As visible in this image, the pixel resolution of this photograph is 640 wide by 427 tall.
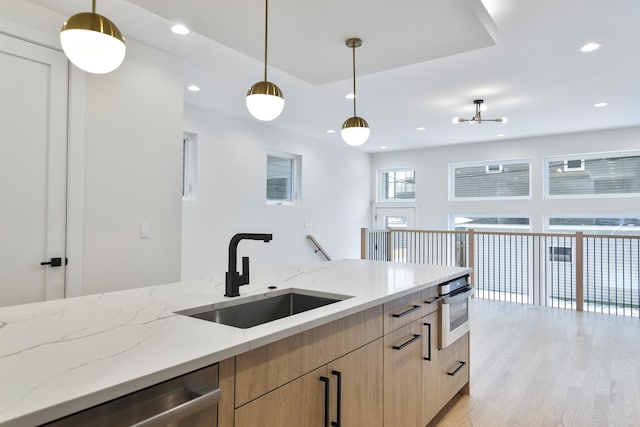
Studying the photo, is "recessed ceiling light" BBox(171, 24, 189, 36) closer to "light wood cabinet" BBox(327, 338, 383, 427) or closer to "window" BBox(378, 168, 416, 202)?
"light wood cabinet" BBox(327, 338, 383, 427)

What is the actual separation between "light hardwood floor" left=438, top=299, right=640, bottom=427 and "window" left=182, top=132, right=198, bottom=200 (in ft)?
11.7

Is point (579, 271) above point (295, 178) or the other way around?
the other way around

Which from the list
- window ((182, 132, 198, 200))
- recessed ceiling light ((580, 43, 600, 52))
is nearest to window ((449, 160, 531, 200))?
recessed ceiling light ((580, 43, 600, 52))

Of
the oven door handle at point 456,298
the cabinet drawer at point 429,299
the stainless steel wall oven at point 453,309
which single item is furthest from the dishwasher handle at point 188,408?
the oven door handle at point 456,298

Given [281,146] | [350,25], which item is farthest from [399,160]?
[350,25]

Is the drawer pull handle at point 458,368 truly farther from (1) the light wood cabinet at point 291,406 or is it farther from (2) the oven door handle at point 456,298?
(1) the light wood cabinet at point 291,406

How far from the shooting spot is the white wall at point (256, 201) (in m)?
4.82

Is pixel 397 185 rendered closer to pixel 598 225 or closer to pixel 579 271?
pixel 598 225

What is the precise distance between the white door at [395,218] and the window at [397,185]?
9.9 inches

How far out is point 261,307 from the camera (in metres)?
1.82

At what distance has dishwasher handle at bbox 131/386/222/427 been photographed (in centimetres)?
86

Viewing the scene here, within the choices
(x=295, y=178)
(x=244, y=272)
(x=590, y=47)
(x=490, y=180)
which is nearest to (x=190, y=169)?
(x=295, y=178)

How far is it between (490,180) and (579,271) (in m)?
2.34

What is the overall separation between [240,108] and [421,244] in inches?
159
